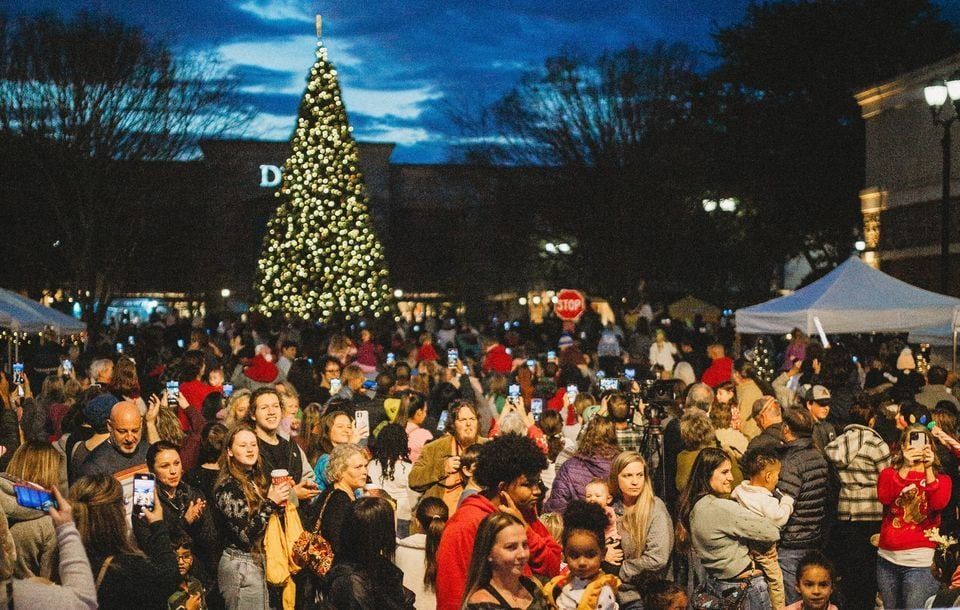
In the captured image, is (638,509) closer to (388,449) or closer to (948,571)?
(948,571)

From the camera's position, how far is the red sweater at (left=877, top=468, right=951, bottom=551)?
26.9ft

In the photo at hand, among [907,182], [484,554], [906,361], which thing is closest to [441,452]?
[484,554]

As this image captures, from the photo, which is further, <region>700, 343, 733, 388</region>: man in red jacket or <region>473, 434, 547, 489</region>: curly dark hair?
<region>700, 343, 733, 388</region>: man in red jacket

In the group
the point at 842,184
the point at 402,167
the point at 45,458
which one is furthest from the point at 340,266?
the point at 402,167

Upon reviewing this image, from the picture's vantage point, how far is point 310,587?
20.9ft

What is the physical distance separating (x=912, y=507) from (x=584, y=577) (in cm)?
344

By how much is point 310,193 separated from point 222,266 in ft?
86.8

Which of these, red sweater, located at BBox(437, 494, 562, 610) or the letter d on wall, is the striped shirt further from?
the letter d on wall

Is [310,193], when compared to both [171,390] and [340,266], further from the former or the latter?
[171,390]

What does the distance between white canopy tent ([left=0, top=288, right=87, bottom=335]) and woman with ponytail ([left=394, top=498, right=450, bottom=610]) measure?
10.7 meters

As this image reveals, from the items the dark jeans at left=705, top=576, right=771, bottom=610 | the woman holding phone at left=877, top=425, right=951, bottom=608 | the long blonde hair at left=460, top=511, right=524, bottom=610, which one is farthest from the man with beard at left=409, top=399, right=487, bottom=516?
the long blonde hair at left=460, top=511, right=524, bottom=610

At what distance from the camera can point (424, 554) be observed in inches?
288

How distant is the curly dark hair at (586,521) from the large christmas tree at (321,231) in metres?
31.9

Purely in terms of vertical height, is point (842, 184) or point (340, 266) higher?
point (842, 184)
